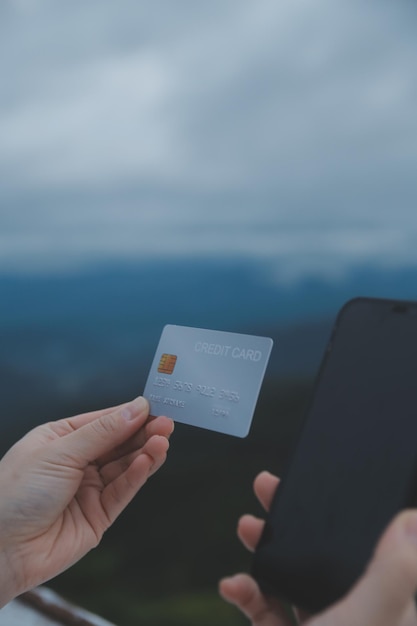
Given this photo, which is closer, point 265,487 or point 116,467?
point 265,487

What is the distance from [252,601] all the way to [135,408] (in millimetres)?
359

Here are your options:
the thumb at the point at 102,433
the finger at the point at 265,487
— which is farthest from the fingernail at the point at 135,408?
the finger at the point at 265,487

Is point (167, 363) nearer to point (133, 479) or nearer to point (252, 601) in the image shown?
point (133, 479)

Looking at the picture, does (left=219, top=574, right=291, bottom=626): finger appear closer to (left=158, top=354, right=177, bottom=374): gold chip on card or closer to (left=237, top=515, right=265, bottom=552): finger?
(left=237, top=515, right=265, bottom=552): finger

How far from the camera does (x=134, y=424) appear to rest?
922 mm

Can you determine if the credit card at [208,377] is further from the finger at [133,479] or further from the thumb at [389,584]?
the thumb at [389,584]

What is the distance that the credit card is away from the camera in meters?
0.84

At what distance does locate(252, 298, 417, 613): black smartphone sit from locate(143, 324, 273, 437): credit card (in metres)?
0.17

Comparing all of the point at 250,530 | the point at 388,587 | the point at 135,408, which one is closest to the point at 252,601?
the point at 250,530

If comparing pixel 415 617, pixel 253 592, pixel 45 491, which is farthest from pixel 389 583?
pixel 45 491

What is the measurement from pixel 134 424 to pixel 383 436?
42cm

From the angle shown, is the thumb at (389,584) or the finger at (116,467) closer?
the thumb at (389,584)

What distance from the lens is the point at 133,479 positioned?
0.96m

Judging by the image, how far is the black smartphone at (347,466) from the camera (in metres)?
0.59
